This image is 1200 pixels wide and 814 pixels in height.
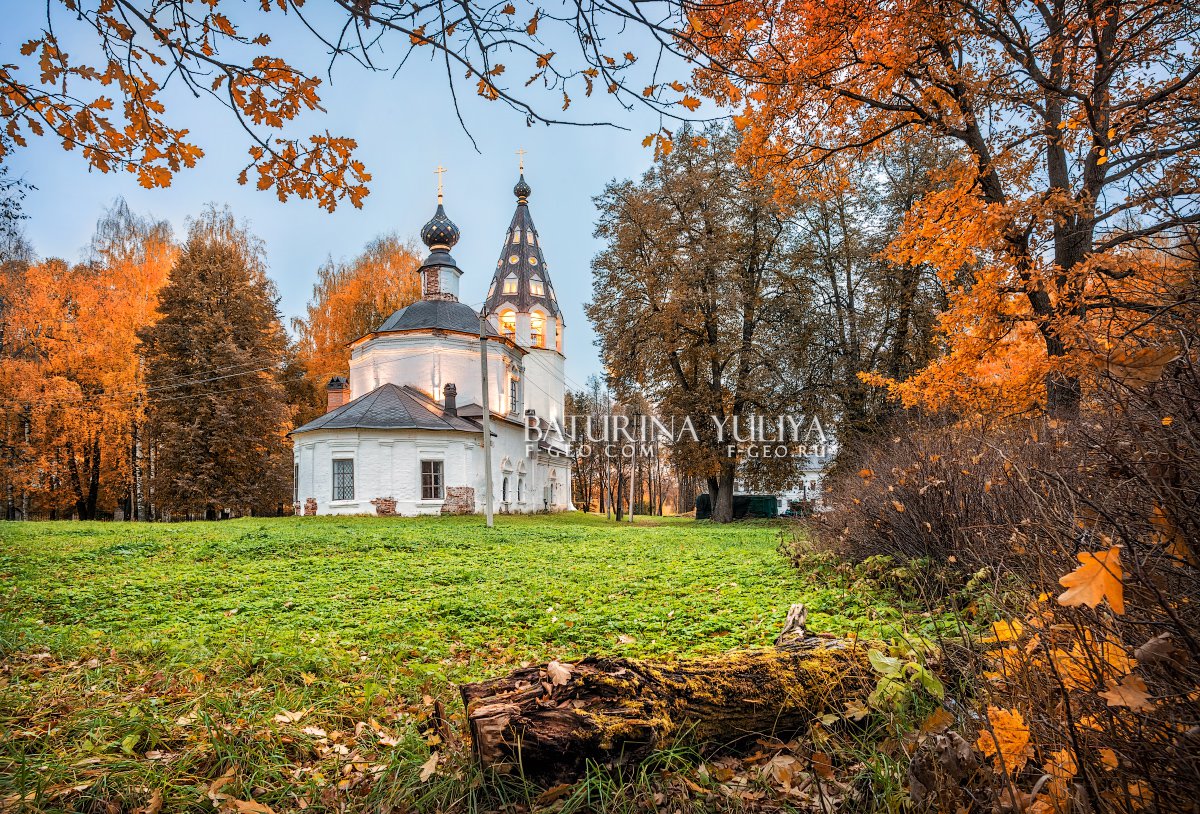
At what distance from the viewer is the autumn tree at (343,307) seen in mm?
36406

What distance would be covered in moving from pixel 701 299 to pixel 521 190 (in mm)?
25062

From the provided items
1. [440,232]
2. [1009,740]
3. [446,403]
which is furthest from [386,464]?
[1009,740]

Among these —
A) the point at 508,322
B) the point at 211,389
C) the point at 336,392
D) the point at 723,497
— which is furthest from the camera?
the point at 508,322

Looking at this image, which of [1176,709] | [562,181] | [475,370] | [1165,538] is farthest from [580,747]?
[475,370]

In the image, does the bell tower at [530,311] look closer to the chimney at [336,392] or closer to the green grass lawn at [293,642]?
the chimney at [336,392]

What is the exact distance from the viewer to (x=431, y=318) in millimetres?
33031

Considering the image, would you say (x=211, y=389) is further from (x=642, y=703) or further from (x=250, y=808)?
(x=642, y=703)

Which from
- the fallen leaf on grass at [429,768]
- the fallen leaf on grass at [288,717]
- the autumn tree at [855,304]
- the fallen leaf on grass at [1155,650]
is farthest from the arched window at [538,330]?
the fallen leaf on grass at [1155,650]

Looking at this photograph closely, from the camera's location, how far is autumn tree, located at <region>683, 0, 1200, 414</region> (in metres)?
7.71

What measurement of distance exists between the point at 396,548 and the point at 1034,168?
1261 cm

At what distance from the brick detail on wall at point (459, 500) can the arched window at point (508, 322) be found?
14925mm

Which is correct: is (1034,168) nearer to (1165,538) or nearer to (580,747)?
(1165,538)

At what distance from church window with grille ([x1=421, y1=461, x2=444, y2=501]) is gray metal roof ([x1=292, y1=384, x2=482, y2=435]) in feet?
5.72

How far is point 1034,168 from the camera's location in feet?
32.0
